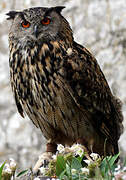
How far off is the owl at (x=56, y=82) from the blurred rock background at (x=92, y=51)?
2.86 meters

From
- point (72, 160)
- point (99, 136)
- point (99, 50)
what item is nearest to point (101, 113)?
point (99, 136)

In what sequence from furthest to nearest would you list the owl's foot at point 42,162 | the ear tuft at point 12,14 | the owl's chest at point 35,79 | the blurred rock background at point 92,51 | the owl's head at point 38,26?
the blurred rock background at point 92,51 → the ear tuft at point 12,14 → the owl's head at point 38,26 → the owl's chest at point 35,79 → the owl's foot at point 42,162

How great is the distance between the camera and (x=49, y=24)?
4016 millimetres

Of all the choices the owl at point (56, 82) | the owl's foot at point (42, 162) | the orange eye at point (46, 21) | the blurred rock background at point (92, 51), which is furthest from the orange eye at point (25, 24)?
the blurred rock background at point (92, 51)

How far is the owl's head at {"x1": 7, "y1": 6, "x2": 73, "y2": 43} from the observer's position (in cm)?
390

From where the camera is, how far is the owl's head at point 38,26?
154 inches

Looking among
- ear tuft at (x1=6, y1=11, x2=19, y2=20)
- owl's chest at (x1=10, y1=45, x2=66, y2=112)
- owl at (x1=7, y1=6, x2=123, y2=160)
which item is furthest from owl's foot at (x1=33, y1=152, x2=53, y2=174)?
ear tuft at (x1=6, y1=11, x2=19, y2=20)

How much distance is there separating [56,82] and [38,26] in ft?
1.90

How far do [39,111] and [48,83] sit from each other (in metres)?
0.29

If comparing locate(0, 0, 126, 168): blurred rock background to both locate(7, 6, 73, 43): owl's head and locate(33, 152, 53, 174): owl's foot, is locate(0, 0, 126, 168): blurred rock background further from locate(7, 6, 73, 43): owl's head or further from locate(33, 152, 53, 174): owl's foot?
locate(33, 152, 53, 174): owl's foot

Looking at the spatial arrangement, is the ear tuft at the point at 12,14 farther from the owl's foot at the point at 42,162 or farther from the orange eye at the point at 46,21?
the owl's foot at the point at 42,162

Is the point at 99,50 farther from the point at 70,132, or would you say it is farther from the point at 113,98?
the point at 70,132

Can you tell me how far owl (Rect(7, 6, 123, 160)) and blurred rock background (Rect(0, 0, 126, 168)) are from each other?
2.86 m

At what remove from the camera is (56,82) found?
3717 millimetres
